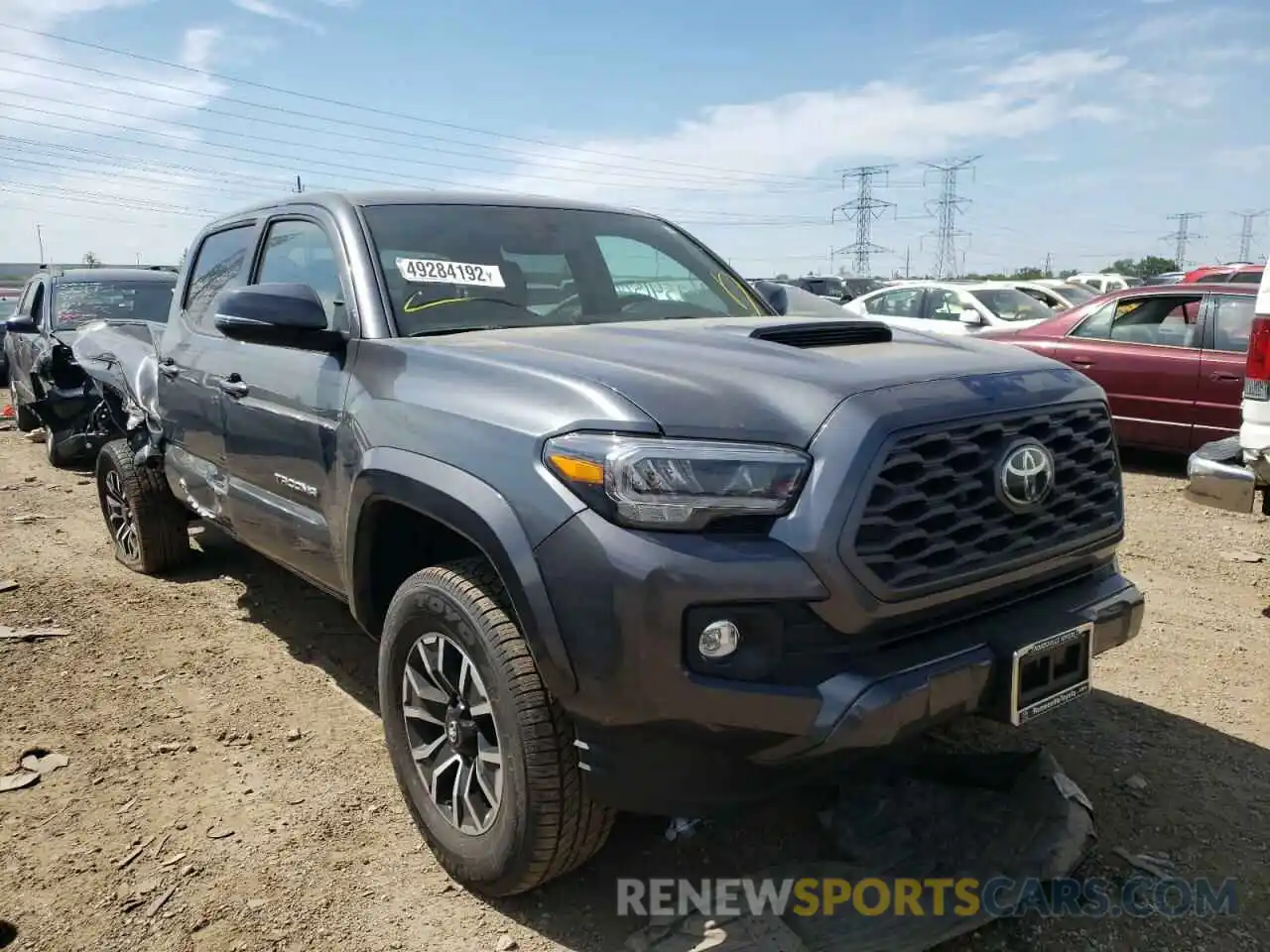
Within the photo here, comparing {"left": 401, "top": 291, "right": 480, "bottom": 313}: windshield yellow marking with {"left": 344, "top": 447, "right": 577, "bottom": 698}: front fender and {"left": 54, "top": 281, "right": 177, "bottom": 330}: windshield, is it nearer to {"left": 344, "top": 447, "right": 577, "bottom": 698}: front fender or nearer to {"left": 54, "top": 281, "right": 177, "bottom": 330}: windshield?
{"left": 344, "top": 447, "right": 577, "bottom": 698}: front fender

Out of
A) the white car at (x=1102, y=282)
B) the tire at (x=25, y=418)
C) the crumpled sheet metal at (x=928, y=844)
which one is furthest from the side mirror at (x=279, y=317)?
the white car at (x=1102, y=282)

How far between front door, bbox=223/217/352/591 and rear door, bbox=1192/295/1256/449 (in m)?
6.58

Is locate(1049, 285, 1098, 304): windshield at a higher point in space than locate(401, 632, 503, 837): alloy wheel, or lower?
higher

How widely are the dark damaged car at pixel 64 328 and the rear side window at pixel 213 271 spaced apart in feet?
12.5

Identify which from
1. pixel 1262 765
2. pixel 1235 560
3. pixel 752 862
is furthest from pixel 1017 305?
pixel 752 862

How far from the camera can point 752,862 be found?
2.67 meters

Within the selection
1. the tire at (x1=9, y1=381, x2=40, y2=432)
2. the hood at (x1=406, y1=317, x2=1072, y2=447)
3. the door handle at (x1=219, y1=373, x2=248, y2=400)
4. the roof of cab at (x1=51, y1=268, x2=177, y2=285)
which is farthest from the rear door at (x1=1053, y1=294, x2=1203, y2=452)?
the tire at (x1=9, y1=381, x2=40, y2=432)

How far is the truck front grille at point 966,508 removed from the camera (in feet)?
6.79

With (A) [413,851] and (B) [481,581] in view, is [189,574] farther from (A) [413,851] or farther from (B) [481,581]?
(B) [481,581]

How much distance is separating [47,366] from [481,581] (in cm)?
698

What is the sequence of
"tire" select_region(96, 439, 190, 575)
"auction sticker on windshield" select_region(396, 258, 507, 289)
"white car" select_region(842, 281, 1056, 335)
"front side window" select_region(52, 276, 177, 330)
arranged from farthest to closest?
"white car" select_region(842, 281, 1056, 335), "front side window" select_region(52, 276, 177, 330), "tire" select_region(96, 439, 190, 575), "auction sticker on windshield" select_region(396, 258, 507, 289)

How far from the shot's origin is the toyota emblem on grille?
2.25 meters

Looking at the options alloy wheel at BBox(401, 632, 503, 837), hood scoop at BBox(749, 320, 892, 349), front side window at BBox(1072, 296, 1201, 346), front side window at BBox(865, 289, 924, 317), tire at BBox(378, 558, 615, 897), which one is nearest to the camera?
tire at BBox(378, 558, 615, 897)

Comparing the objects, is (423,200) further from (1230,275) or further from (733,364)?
(1230,275)
